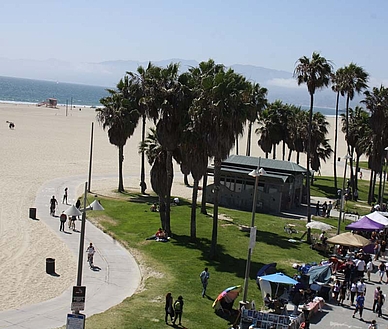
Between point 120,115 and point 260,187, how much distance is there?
1342 cm

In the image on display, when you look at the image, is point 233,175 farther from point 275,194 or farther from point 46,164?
point 46,164

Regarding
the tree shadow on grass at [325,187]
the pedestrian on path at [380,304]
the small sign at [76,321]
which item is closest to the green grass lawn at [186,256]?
the small sign at [76,321]

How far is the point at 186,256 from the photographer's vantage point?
30625 mm

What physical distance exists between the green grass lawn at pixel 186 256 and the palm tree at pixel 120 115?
6.23 meters

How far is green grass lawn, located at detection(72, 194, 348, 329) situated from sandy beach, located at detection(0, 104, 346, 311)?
12.2 ft

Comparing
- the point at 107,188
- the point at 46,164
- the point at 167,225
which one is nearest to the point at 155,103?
the point at 167,225

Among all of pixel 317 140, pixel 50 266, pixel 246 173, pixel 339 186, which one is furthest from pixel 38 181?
pixel 339 186

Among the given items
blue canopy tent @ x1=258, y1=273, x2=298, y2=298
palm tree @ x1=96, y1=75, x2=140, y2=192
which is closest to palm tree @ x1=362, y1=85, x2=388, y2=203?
palm tree @ x1=96, y1=75, x2=140, y2=192

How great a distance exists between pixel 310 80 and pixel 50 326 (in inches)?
925

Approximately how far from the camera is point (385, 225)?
3353cm

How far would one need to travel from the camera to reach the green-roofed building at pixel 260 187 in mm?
46219

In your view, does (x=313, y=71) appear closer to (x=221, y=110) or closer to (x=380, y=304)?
(x=221, y=110)

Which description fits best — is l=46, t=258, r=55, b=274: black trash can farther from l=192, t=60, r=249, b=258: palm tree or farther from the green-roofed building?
the green-roofed building

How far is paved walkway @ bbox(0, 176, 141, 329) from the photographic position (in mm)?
20672
